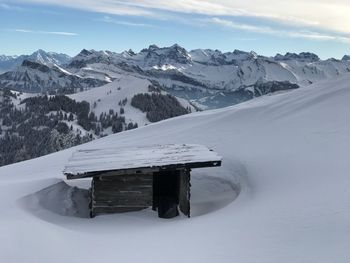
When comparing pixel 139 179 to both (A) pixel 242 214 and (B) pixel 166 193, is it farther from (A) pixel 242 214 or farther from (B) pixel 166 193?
(A) pixel 242 214

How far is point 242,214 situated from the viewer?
14.2 metres

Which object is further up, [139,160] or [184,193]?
[139,160]

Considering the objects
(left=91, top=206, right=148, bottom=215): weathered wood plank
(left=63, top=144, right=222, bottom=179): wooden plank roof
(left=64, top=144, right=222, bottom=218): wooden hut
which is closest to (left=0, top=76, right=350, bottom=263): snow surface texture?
(left=91, top=206, right=148, bottom=215): weathered wood plank

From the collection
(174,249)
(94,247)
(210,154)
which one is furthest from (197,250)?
(210,154)

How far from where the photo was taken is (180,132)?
28828 millimetres

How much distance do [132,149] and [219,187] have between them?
12.8ft

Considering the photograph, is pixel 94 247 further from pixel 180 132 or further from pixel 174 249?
pixel 180 132

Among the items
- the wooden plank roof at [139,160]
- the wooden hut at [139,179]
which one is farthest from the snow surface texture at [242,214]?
the wooden plank roof at [139,160]

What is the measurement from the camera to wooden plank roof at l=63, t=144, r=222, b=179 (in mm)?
15383

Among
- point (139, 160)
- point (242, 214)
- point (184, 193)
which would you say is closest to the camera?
point (242, 214)

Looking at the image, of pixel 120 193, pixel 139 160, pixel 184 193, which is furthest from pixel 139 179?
pixel 184 193

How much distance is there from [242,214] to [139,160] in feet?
13.9

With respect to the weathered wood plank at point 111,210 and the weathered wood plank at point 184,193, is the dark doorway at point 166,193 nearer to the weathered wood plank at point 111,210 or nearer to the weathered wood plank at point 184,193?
the weathered wood plank at point 184,193

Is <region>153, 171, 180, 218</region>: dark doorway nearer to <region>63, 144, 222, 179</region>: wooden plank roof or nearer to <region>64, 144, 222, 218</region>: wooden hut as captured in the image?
<region>64, 144, 222, 218</region>: wooden hut
